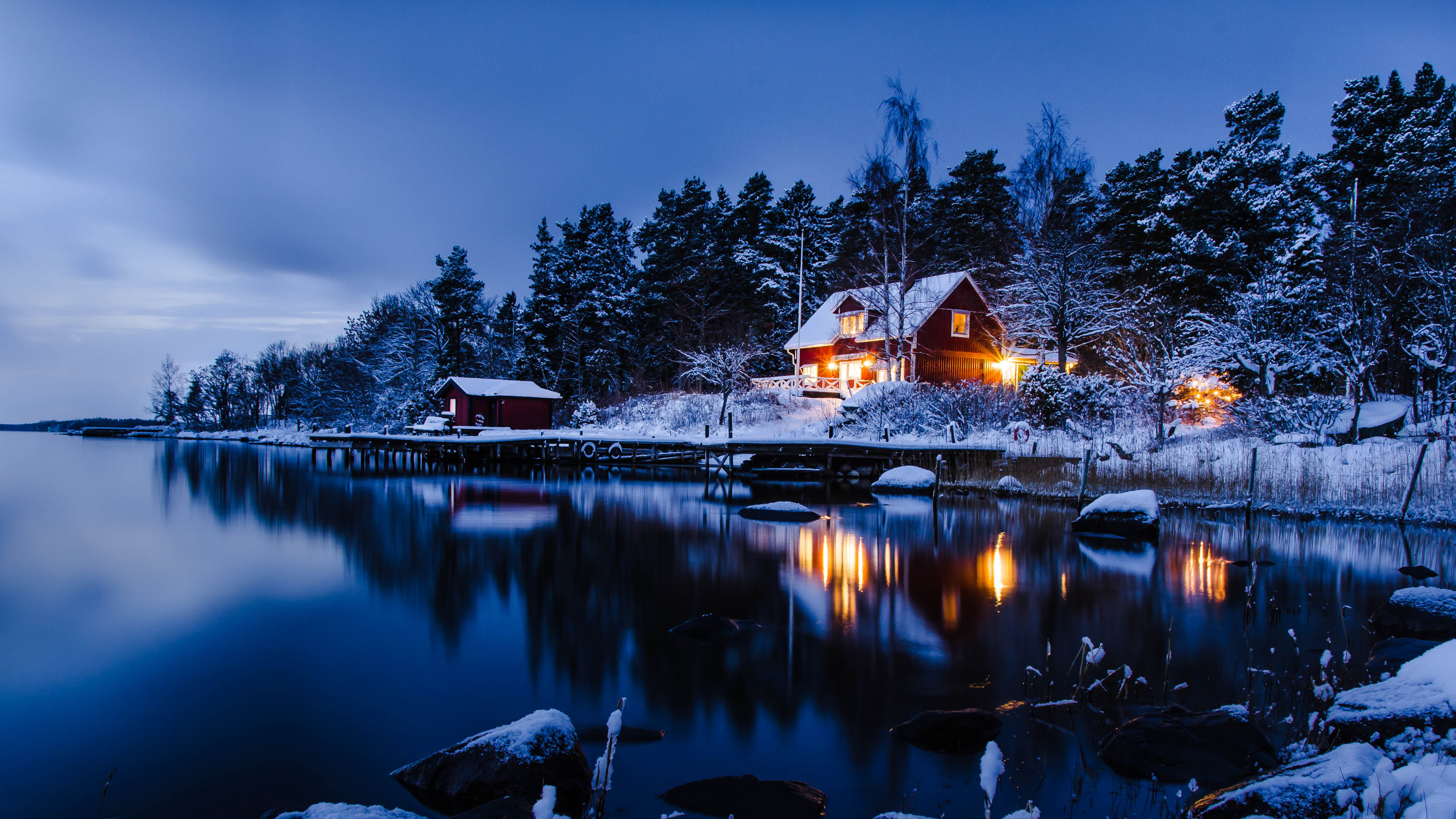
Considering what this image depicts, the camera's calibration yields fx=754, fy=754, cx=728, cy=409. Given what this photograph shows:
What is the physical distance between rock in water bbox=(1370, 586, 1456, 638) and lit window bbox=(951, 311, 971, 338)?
3354cm

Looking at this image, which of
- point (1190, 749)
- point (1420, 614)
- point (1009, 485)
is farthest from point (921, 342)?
point (1190, 749)

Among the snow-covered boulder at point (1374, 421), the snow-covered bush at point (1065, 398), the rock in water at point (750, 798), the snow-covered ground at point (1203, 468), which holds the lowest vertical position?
the rock in water at point (750, 798)

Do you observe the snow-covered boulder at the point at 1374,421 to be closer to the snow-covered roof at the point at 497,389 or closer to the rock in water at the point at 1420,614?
the rock in water at the point at 1420,614

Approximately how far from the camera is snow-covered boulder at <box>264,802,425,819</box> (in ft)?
14.0

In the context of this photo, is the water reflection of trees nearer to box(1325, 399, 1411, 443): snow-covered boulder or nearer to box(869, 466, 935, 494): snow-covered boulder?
box(869, 466, 935, 494): snow-covered boulder

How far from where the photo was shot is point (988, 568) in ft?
46.2

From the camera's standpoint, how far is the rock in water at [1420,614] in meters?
8.88

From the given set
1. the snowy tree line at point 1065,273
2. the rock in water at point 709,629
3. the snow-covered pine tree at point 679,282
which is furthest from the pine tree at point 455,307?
the rock in water at point 709,629

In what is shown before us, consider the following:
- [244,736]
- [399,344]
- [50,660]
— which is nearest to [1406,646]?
[244,736]

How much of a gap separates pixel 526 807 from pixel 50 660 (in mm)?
8850

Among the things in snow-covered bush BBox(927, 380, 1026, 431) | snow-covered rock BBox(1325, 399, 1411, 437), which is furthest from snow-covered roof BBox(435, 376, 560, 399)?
snow-covered rock BBox(1325, 399, 1411, 437)

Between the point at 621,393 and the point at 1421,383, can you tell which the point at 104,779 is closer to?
the point at 1421,383

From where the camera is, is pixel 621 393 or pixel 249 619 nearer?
pixel 249 619

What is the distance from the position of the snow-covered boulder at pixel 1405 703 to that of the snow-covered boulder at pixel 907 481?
20760 mm
